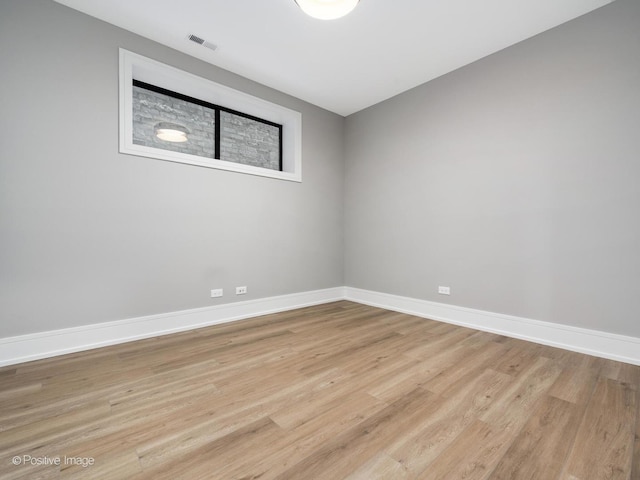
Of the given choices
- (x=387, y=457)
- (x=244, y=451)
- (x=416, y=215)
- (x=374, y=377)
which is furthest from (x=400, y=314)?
(x=244, y=451)

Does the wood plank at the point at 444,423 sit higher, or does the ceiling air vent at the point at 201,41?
the ceiling air vent at the point at 201,41

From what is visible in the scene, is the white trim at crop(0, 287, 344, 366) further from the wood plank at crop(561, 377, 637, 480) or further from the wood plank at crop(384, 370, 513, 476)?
the wood plank at crop(561, 377, 637, 480)

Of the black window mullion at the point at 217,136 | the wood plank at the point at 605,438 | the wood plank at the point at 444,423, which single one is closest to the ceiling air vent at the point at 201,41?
the black window mullion at the point at 217,136

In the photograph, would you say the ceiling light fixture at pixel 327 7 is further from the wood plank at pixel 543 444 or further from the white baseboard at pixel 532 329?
the white baseboard at pixel 532 329

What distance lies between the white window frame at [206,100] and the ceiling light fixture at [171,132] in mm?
408

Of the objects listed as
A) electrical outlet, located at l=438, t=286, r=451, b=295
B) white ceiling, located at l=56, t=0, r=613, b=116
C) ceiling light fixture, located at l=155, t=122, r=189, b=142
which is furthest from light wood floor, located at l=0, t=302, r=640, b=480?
white ceiling, located at l=56, t=0, r=613, b=116

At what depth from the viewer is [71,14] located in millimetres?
2449

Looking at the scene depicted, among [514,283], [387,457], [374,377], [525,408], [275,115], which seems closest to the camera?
[387,457]

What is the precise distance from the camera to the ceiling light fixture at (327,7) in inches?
84.4

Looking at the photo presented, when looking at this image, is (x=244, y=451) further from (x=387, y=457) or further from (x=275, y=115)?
(x=275, y=115)

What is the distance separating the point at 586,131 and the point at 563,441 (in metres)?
2.58

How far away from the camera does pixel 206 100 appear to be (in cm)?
349

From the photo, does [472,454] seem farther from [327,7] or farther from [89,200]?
[89,200]

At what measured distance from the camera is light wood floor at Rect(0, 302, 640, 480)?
3.98 ft
